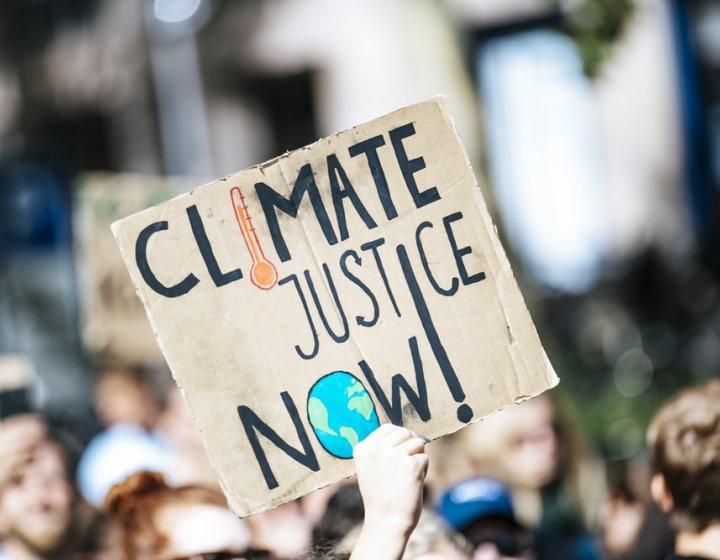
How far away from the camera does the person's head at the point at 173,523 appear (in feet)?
9.44

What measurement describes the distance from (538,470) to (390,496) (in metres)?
2.37

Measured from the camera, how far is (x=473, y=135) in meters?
7.04

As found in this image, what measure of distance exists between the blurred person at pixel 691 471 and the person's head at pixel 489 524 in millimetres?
569

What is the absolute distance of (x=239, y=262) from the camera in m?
2.55

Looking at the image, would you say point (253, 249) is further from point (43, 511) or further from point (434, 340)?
point (43, 511)

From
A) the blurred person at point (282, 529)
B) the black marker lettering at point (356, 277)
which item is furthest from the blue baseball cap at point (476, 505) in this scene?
the black marker lettering at point (356, 277)

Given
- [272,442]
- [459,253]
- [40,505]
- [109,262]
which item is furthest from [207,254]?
[109,262]

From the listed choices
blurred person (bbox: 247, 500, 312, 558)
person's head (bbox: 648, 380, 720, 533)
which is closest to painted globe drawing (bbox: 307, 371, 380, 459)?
blurred person (bbox: 247, 500, 312, 558)

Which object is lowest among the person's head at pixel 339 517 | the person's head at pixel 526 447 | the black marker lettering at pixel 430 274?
the person's head at pixel 526 447

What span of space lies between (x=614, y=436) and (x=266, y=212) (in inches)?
232

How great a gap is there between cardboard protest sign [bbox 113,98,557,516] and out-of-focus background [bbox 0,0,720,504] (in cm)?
427

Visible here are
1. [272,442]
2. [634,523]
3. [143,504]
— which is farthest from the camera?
[634,523]

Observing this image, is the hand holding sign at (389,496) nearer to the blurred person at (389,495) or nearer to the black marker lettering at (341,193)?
the blurred person at (389,495)

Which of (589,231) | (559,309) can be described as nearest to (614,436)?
(559,309)
